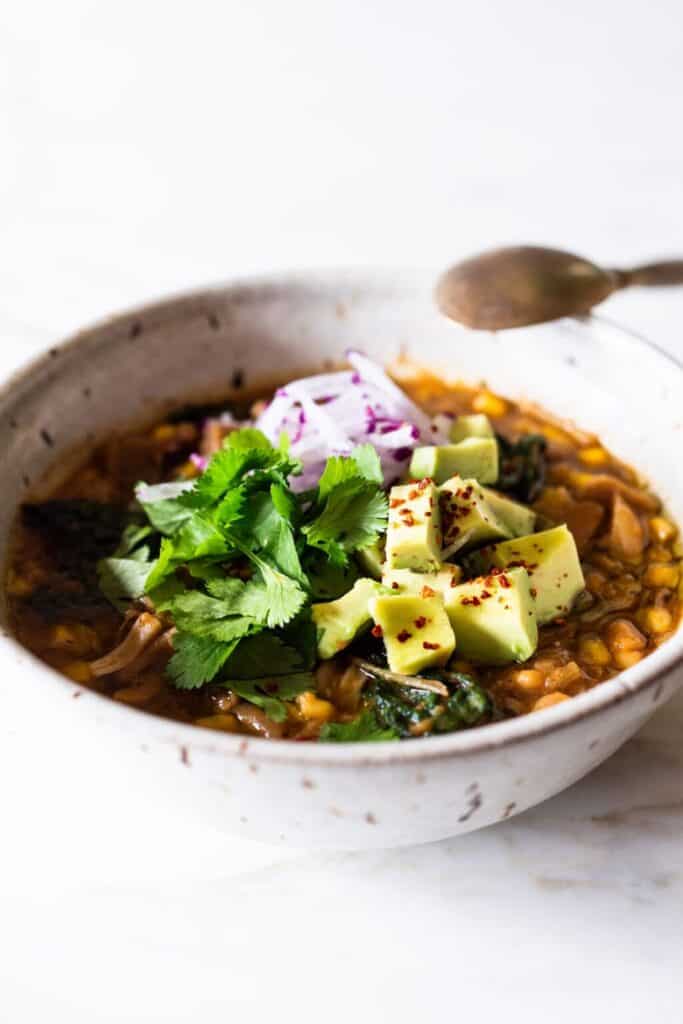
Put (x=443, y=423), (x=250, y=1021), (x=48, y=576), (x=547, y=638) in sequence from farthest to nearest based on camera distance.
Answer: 1. (x=443, y=423)
2. (x=48, y=576)
3. (x=547, y=638)
4. (x=250, y=1021)

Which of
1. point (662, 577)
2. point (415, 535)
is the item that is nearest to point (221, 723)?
point (415, 535)

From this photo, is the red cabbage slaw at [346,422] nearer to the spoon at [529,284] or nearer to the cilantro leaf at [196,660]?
the spoon at [529,284]

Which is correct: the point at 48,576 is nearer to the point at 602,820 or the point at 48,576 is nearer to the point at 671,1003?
the point at 602,820

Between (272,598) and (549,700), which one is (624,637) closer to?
(549,700)

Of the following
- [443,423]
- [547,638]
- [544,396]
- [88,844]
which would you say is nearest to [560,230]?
[544,396]

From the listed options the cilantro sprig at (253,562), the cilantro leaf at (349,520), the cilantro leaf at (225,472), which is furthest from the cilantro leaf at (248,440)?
the cilantro leaf at (349,520)

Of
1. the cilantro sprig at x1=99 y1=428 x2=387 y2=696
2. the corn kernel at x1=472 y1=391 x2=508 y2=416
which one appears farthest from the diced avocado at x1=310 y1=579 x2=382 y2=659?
the corn kernel at x1=472 y1=391 x2=508 y2=416
